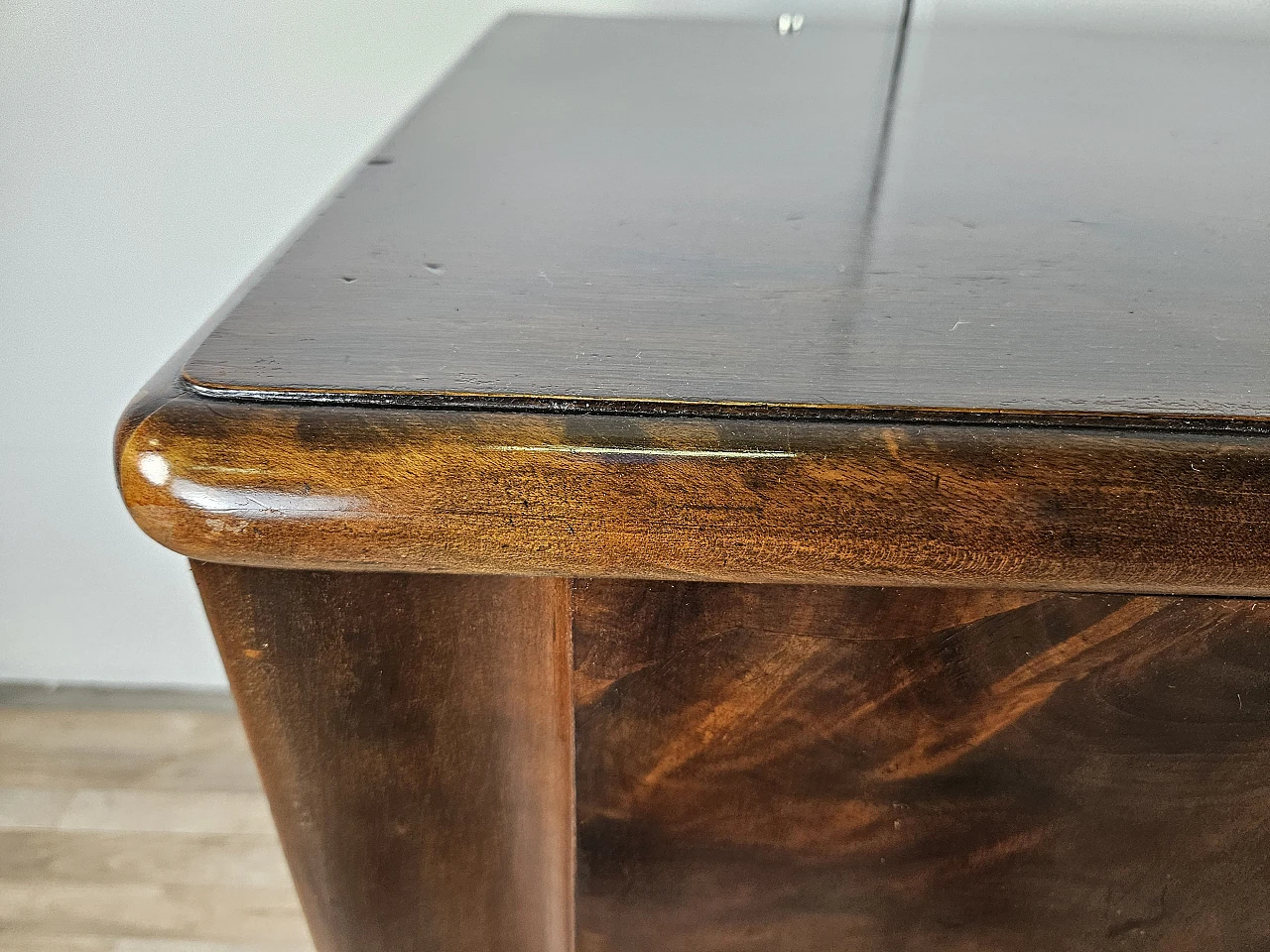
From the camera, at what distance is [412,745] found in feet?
0.84

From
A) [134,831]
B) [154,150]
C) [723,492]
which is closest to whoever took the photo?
[723,492]

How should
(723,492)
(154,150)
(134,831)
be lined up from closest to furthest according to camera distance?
(723,492) < (154,150) < (134,831)

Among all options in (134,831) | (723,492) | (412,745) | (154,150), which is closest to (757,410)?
(723,492)

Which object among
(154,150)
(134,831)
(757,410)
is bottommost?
(134,831)

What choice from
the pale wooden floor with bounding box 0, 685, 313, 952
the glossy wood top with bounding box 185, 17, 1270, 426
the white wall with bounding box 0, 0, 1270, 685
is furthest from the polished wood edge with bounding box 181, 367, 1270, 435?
the pale wooden floor with bounding box 0, 685, 313, 952

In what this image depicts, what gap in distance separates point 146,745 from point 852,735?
93cm

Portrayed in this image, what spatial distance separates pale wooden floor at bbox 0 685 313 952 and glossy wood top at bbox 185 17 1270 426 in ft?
2.30

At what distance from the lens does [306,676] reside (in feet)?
0.80

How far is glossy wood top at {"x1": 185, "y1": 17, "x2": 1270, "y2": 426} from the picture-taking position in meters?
0.21

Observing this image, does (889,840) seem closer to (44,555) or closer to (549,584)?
(549,584)

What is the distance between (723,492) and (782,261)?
0.36ft

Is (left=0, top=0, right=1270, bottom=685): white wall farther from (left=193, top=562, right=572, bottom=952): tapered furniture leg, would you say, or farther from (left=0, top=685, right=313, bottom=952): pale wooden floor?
(left=193, top=562, right=572, bottom=952): tapered furniture leg

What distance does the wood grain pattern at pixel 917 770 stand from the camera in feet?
0.74

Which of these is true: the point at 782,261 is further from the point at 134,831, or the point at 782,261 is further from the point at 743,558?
the point at 134,831
